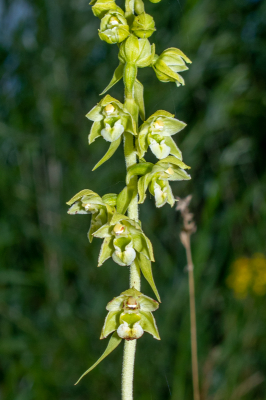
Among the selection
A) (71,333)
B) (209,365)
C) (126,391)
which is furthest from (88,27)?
(126,391)

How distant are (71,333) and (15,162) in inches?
65.4

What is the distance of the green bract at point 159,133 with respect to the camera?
150 centimetres

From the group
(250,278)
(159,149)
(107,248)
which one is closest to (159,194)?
(159,149)

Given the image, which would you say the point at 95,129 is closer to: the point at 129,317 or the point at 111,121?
the point at 111,121

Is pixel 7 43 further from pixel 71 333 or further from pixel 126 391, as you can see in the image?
pixel 126 391

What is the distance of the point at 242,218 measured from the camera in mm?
3791

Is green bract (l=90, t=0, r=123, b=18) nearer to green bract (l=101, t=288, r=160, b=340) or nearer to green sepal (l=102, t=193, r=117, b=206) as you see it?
green sepal (l=102, t=193, r=117, b=206)

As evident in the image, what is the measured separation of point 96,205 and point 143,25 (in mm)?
683

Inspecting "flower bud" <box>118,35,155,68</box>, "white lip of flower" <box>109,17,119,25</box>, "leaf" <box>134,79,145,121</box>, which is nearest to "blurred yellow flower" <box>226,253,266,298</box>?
"leaf" <box>134,79,145,121</box>

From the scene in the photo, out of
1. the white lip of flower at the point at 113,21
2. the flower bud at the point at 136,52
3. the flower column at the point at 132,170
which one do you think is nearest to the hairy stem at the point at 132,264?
the flower column at the point at 132,170

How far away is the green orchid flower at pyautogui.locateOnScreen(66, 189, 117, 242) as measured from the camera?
59.4 inches

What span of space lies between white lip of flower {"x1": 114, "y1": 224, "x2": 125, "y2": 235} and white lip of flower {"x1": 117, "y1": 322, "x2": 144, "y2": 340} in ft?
1.06

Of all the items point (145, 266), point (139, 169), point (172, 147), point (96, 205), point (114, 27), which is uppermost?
point (114, 27)

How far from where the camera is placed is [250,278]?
303 cm
